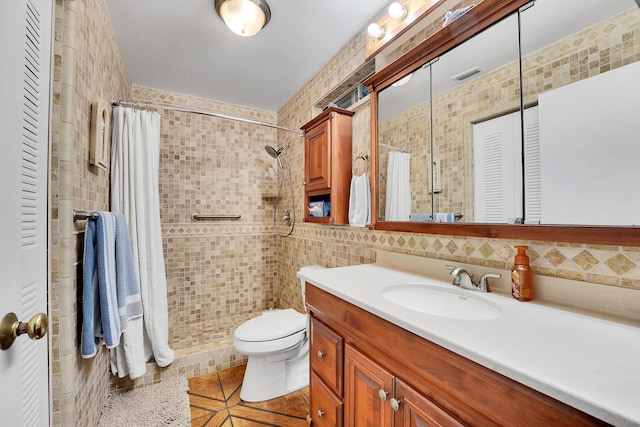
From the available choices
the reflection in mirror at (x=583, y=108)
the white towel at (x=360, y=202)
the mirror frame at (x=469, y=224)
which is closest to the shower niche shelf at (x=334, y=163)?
the white towel at (x=360, y=202)

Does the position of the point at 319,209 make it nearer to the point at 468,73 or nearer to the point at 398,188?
the point at 398,188

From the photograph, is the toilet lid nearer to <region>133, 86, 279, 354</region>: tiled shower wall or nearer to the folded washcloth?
<region>133, 86, 279, 354</region>: tiled shower wall

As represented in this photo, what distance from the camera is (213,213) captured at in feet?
9.06

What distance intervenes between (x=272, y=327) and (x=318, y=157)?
1.25m

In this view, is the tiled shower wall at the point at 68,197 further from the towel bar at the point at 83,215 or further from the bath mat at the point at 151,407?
the bath mat at the point at 151,407

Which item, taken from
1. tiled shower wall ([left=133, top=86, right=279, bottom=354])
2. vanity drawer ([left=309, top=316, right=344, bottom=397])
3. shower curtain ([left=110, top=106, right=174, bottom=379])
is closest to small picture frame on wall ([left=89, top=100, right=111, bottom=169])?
shower curtain ([left=110, top=106, right=174, bottom=379])

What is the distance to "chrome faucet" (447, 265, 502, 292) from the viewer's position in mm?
1014

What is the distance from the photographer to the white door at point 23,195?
0.57 meters

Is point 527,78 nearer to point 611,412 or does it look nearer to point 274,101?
point 611,412

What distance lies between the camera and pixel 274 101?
2.87m

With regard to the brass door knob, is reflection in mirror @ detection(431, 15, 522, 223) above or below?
above

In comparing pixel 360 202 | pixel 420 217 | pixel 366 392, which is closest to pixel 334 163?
pixel 360 202

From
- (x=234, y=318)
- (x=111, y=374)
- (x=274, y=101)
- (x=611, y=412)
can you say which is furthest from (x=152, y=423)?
(x=274, y=101)

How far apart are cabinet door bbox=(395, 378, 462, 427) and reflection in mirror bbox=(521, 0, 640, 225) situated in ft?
2.18
